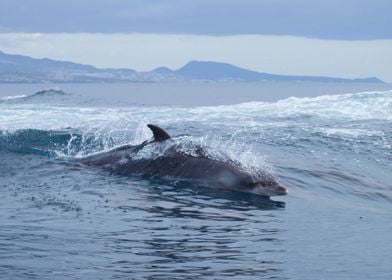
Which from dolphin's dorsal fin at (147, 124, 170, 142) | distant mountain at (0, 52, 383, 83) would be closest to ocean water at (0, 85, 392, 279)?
dolphin's dorsal fin at (147, 124, 170, 142)

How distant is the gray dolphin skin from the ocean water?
40 cm

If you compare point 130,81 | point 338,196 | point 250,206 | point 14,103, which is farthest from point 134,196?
point 130,81

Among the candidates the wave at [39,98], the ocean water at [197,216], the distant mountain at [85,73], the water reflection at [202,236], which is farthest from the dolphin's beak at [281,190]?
the distant mountain at [85,73]

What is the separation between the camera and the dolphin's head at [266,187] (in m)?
16.3

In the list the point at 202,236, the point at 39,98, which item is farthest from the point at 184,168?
the point at 39,98

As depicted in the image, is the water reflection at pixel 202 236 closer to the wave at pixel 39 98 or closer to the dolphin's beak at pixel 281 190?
the dolphin's beak at pixel 281 190

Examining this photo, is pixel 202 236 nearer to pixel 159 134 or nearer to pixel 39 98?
pixel 159 134

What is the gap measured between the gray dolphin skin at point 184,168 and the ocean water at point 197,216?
40 centimetres

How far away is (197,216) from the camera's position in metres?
13.7

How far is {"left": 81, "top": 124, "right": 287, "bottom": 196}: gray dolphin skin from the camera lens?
1648cm

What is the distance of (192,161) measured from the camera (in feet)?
57.5

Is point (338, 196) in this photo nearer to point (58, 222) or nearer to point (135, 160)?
point (135, 160)

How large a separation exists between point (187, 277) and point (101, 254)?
153cm

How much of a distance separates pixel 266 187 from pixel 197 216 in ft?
10.1
